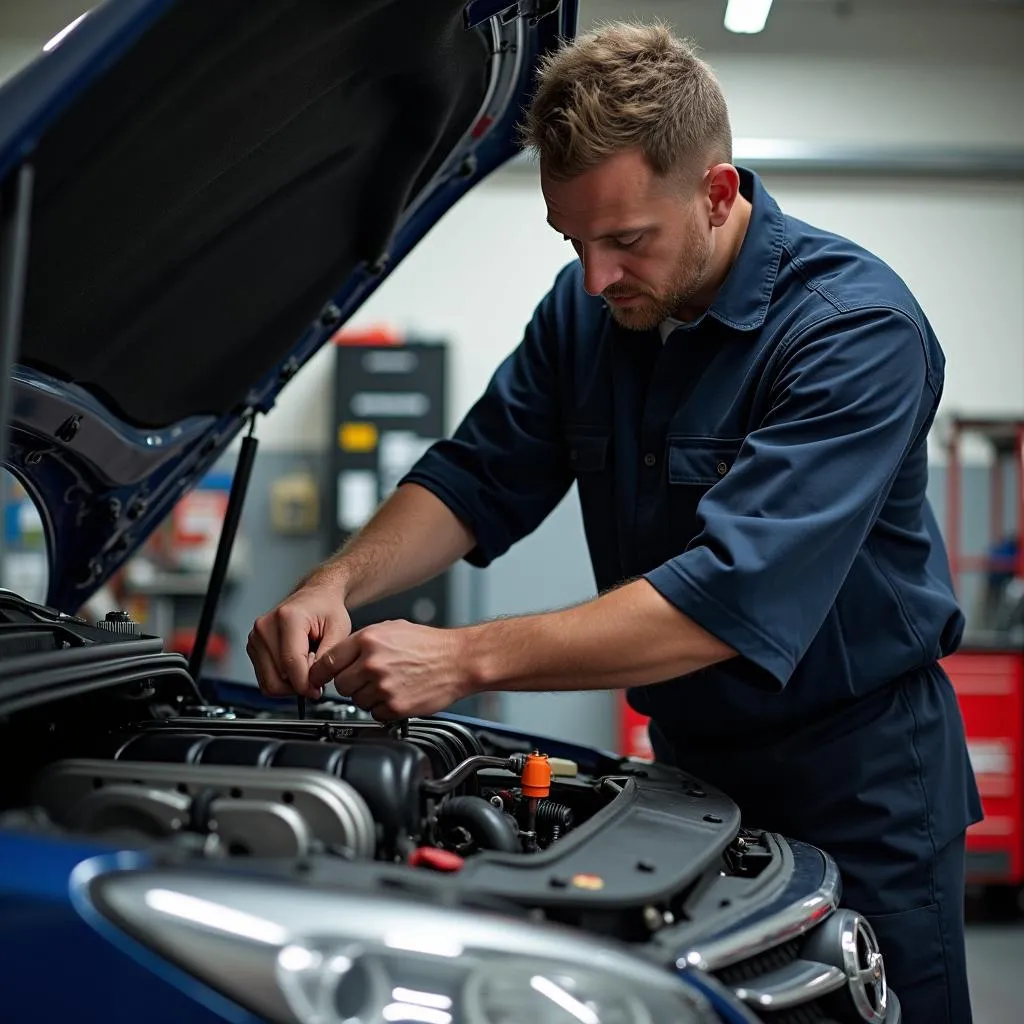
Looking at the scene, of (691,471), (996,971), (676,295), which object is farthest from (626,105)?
(996,971)

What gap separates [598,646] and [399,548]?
1.96 ft

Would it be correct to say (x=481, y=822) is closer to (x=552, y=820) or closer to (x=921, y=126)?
(x=552, y=820)

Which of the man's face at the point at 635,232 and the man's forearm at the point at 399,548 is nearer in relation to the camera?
the man's face at the point at 635,232

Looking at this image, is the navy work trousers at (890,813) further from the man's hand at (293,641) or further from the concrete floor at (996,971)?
the concrete floor at (996,971)

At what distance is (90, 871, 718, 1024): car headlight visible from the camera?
0.79m

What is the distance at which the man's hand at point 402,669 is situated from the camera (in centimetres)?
131

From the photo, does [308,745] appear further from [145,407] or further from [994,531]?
[994,531]

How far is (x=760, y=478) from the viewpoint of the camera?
1.37 m

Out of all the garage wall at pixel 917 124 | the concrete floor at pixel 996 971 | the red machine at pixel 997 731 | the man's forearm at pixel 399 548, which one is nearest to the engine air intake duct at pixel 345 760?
the man's forearm at pixel 399 548

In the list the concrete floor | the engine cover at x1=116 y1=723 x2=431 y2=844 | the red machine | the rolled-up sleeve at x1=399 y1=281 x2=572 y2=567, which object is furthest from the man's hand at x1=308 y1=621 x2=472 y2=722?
the red machine

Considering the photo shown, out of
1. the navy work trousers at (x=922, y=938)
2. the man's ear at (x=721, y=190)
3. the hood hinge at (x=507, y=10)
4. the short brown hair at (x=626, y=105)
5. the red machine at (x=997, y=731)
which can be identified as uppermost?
the hood hinge at (x=507, y=10)

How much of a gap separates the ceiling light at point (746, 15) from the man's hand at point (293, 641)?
4137mm

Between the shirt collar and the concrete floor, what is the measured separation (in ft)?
8.07

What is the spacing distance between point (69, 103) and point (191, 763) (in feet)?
2.06
